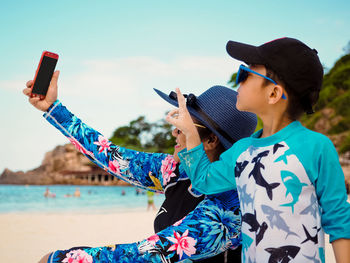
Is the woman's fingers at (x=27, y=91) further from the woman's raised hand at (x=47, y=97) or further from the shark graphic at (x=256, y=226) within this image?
the shark graphic at (x=256, y=226)

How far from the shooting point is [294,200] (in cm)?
129

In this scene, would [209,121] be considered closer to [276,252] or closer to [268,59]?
[268,59]

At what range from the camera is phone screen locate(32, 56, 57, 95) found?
194 cm

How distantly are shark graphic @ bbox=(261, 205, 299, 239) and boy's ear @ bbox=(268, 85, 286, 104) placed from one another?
1.37 feet

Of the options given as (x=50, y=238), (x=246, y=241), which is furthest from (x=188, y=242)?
(x=50, y=238)

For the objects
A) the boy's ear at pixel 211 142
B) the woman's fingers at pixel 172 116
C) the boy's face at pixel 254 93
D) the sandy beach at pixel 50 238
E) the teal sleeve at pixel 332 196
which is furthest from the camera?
the sandy beach at pixel 50 238

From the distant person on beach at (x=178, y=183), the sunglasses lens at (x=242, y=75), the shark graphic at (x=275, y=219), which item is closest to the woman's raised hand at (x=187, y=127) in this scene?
the distant person on beach at (x=178, y=183)

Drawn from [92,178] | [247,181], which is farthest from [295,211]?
[92,178]

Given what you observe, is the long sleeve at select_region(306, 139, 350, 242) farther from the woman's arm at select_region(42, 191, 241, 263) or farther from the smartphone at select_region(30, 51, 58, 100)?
the smartphone at select_region(30, 51, 58, 100)

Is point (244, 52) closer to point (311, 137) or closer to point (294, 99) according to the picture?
point (294, 99)

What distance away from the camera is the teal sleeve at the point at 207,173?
1531 millimetres

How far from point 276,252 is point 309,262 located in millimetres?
118

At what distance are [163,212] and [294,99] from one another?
2.90 feet

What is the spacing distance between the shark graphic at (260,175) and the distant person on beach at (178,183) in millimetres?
327
